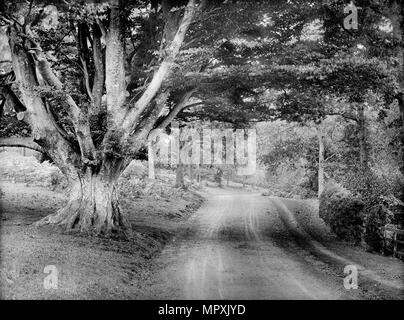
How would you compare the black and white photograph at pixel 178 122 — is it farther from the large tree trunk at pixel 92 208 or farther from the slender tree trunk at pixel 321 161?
the slender tree trunk at pixel 321 161

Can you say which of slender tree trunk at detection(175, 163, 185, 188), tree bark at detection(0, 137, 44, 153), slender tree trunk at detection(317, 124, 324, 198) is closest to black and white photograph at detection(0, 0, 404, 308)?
tree bark at detection(0, 137, 44, 153)

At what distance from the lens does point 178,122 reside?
1916 cm

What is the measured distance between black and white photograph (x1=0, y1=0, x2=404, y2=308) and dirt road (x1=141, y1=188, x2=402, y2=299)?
7cm

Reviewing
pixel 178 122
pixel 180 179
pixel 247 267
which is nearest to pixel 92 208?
pixel 247 267

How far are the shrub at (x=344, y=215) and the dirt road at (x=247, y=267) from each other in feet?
5.23

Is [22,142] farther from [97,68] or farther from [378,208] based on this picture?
[378,208]

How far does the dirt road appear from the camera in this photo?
27.8 ft

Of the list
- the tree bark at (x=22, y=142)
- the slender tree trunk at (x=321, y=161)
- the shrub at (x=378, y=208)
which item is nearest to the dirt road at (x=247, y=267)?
the shrub at (x=378, y=208)

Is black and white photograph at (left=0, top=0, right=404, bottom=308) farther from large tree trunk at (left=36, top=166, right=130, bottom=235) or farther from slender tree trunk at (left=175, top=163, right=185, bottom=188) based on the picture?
slender tree trunk at (left=175, top=163, right=185, bottom=188)

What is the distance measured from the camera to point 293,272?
10352 millimetres

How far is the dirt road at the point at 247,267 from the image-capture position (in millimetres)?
8484

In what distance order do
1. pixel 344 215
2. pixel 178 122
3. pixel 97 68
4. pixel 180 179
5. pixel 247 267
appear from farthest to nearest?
pixel 180 179 → pixel 178 122 → pixel 344 215 → pixel 97 68 → pixel 247 267

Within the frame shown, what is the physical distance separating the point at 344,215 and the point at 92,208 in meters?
10.9
